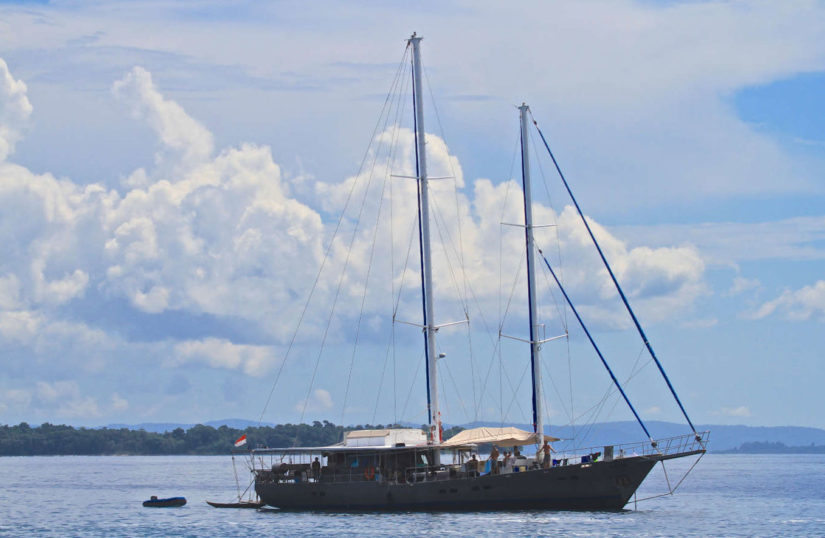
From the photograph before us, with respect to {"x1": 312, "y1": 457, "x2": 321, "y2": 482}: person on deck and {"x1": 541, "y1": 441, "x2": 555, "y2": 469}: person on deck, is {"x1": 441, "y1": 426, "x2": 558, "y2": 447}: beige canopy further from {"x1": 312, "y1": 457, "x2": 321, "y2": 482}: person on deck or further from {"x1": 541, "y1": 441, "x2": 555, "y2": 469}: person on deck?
{"x1": 312, "y1": 457, "x2": 321, "y2": 482}: person on deck

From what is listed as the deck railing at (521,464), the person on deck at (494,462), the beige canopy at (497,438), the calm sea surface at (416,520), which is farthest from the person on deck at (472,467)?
the calm sea surface at (416,520)

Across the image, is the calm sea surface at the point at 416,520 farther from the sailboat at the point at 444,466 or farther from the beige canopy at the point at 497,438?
the beige canopy at the point at 497,438

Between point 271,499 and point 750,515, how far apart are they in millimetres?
26329

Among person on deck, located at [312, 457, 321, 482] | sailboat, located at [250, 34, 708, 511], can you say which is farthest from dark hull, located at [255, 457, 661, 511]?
person on deck, located at [312, 457, 321, 482]

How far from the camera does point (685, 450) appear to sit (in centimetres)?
5622

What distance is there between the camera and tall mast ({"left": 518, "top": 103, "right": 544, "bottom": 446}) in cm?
5726

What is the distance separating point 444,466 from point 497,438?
290 centimetres

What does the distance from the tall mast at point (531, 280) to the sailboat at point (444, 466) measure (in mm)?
51

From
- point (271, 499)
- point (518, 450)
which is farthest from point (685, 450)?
point (271, 499)

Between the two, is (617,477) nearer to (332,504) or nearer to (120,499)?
(332,504)

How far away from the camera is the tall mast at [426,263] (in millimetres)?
58125

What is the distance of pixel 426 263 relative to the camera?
58.9m

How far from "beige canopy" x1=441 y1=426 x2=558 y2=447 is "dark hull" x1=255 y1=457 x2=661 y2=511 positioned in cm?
277

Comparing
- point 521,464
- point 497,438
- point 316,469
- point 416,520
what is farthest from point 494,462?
point 316,469
